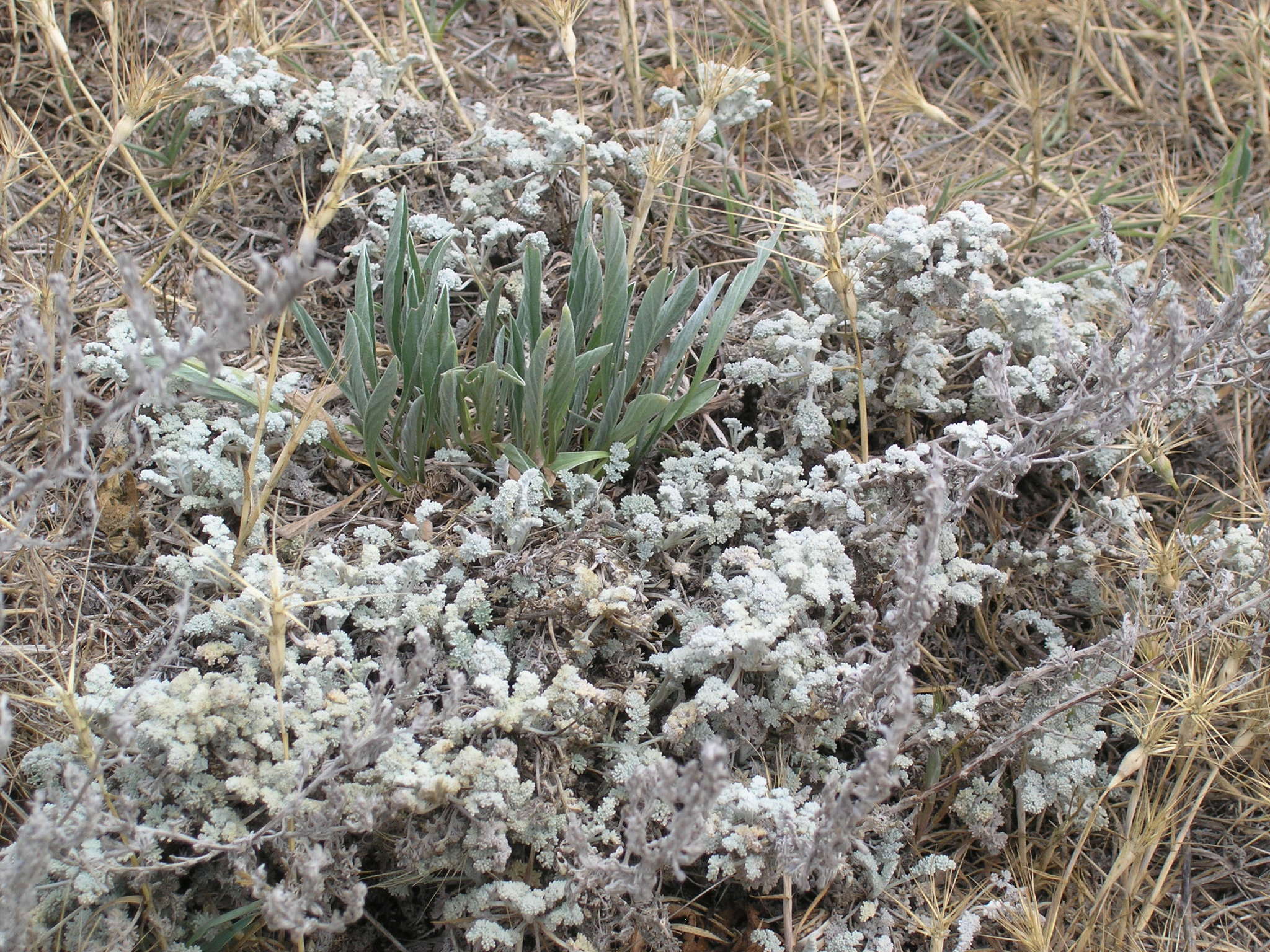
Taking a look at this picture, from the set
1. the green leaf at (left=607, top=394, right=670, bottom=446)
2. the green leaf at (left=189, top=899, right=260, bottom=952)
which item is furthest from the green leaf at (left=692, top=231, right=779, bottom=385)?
the green leaf at (left=189, top=899, right=260, bottom=952)

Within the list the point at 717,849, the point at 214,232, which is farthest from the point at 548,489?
the point at 214,232

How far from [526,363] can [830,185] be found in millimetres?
1088

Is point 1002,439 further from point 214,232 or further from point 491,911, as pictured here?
point 214,232

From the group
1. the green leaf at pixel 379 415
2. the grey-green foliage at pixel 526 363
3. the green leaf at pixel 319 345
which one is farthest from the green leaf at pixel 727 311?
the green leaf at pixel 319 345

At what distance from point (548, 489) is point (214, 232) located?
1.11 metres

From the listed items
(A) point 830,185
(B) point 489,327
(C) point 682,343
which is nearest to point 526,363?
(B) point 489,327

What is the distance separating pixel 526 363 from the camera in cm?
203

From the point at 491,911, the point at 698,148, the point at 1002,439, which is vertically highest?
the point at 698,148

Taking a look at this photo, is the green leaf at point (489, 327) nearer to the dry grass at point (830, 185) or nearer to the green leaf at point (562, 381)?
the green leaf at point (562, 381)

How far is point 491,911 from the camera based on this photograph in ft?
5.15

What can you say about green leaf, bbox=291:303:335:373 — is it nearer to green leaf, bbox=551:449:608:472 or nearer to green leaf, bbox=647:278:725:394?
green leaf, bbox=551:449:608:472

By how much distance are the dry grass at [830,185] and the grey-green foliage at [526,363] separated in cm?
20

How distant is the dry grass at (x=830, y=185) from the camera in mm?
1760

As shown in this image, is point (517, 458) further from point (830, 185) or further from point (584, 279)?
point (830, 185)
